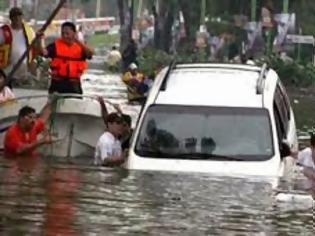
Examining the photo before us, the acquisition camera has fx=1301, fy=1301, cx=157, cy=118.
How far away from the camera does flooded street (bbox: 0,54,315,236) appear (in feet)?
35.9

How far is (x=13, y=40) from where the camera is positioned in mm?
18516

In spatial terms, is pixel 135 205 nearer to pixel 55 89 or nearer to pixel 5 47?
pixel 55 89

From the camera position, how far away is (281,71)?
4688 centimetres

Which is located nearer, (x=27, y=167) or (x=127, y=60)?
(x=27, y=167)

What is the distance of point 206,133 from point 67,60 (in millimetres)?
3803

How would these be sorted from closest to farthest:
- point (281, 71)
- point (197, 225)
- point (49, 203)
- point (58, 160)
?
point (197, 225)
point (49, 203)
point (58, 160)
point (281, 71)

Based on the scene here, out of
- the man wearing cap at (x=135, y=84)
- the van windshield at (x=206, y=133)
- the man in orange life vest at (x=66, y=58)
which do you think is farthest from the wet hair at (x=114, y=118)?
the man wearing cap at (x=135, y=84)

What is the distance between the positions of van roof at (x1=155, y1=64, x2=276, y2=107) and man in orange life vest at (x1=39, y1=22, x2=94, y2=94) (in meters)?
1.94

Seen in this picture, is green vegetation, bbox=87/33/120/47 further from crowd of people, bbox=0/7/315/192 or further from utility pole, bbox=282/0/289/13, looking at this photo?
crowd of people, bbox=0/7/315/192

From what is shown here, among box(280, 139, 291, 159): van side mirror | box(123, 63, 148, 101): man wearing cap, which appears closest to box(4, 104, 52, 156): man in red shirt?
box(280, 139, 291, 159): van side mirror

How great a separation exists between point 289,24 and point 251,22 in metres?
3.03

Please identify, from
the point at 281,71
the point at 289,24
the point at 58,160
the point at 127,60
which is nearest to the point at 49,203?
the point at 58,160

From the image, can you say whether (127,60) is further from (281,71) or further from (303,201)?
(303,201)

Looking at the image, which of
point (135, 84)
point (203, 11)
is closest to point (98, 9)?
point (203, 11)
